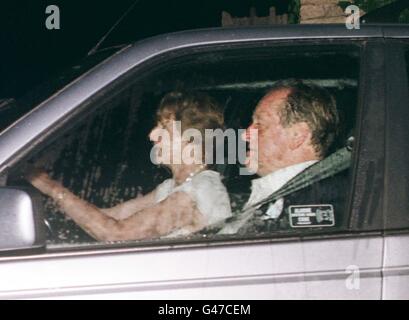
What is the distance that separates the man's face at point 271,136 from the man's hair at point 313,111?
2cm

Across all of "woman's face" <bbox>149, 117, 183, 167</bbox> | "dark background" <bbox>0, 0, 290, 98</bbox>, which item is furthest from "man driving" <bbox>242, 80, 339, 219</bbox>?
"dark background" <bbox>0, 0, 290, 98</bbox>

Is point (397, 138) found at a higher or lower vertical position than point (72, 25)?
lower

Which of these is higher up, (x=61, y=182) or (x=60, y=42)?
(x=60, y=42)

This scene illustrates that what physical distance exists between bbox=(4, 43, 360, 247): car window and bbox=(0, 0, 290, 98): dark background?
17.9ft

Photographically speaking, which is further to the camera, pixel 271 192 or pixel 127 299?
pixel 271 192

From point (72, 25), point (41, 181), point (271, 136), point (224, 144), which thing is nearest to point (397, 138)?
point (271, 136)

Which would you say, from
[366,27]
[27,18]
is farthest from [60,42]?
[366,27]

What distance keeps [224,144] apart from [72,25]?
20.9 ft

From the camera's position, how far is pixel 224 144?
312 cm

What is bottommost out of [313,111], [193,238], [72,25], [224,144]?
[193,238]

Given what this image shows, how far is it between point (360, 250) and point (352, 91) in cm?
57

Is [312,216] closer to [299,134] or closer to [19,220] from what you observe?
[299,134]

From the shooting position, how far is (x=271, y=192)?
2977mm
